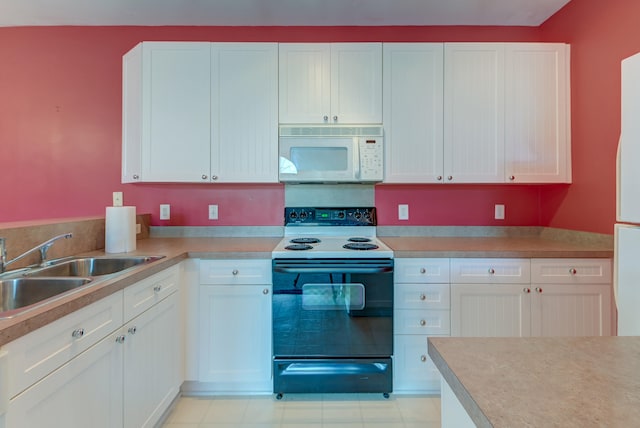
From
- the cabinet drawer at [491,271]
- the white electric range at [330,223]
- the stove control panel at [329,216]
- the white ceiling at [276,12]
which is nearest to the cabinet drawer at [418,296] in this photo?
the cabinet drawer at [491,271]

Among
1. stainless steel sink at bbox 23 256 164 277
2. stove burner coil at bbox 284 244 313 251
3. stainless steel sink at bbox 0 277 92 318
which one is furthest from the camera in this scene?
stove burner coil at bbox 284 244 313 251

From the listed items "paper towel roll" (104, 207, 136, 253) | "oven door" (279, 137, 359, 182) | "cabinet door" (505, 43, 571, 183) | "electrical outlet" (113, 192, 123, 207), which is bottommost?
"paper towel roll" (104, 207, 136, 253)

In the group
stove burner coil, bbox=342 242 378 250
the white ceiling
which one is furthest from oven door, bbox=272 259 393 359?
the white ceiling

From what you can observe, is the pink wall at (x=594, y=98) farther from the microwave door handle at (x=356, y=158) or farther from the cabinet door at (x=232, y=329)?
the cabinet door at (x=232, y=329)

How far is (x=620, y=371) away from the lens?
1.94ft

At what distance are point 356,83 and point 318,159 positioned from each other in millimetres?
589

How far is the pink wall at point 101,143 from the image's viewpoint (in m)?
2.52

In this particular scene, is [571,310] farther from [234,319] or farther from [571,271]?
[234,319]

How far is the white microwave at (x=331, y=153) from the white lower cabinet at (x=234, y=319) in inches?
27.5

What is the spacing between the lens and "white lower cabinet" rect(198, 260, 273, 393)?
194cm

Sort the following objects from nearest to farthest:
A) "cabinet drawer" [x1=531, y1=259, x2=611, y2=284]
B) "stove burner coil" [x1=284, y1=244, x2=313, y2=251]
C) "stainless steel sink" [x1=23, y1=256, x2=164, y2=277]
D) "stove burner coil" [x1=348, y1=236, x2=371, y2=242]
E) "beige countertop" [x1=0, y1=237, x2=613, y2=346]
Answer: "beige countertop" [x1=0, y1=237, x2=613, y2=346] < "stainless steel sink" [x1=23, y1=256, x2=164, y2=277] < "cabinet drawer" [x1=531, y1=259, x2=611, y2=284] < "stove burner coil" [x1=284, y1=244, x2=313, y2=251] < "stove burner coil" [x1=348, y1=236, x2=371, y2=242]

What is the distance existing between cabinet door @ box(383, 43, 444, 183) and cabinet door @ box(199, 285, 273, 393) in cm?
120

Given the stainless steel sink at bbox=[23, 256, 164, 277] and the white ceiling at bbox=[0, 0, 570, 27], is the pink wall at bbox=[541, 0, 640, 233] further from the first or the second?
the stainless steel sink at bbox=[23, 256, 164, 277]

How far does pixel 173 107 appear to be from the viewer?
7.29 feet
